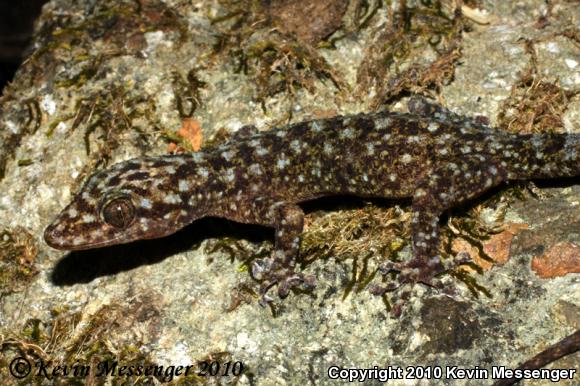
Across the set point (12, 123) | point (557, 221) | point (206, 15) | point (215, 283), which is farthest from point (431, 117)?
point (12, 123)

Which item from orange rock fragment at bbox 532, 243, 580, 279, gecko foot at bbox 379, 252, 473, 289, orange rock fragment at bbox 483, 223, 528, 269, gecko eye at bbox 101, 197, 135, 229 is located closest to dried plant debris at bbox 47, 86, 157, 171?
gecko eye at bbox 101, 197, 135, 229

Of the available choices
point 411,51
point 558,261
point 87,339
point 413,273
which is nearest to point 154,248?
point 87,339

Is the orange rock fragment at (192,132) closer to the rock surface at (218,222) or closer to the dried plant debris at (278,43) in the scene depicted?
the rock surface at (218,222)

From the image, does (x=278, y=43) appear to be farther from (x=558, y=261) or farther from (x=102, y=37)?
(x=558, y=261)

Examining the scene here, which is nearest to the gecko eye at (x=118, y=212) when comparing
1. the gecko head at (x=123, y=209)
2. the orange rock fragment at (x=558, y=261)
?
the gecko head at (x=123, y=209)

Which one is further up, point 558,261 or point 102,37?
point 102,37
